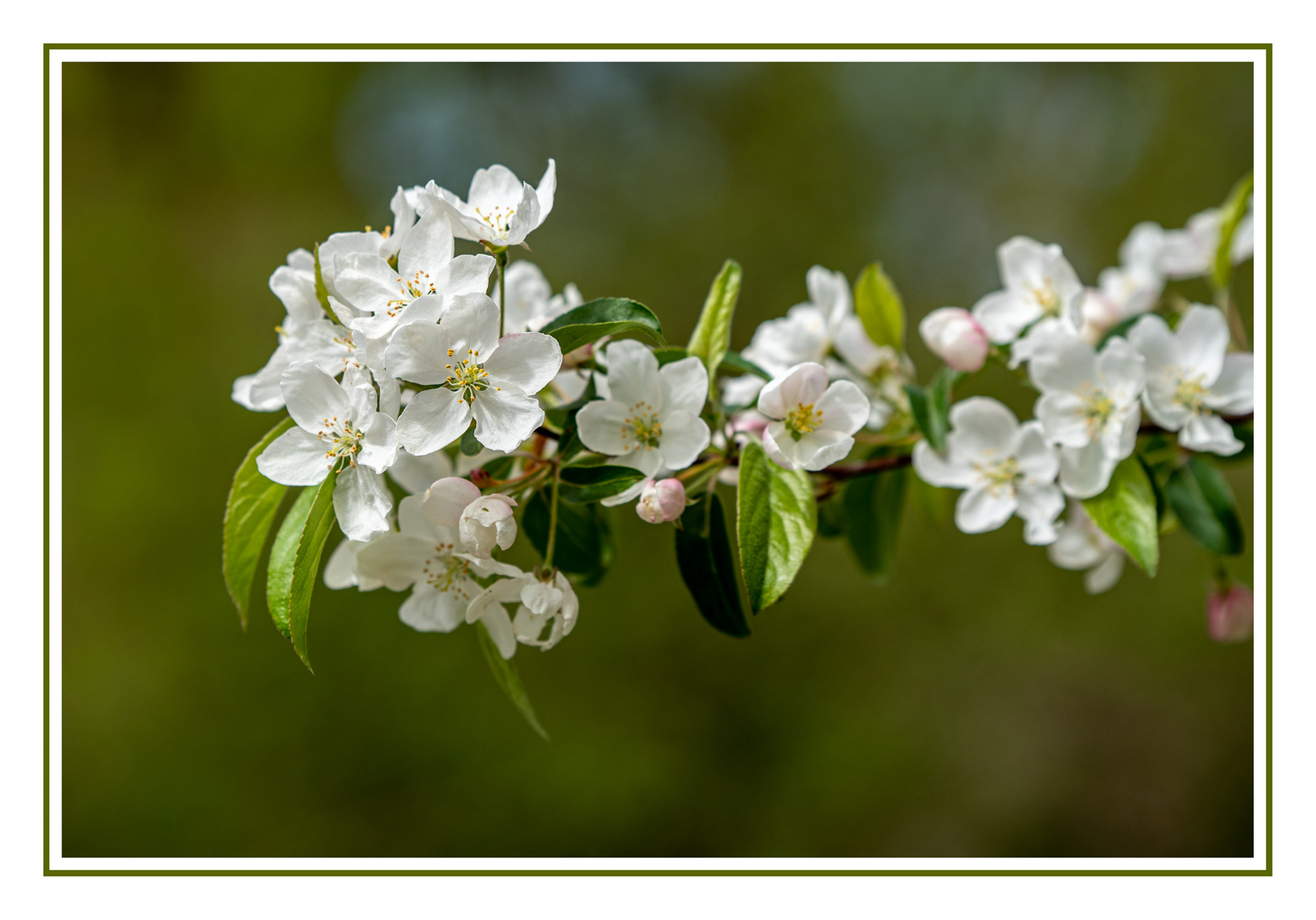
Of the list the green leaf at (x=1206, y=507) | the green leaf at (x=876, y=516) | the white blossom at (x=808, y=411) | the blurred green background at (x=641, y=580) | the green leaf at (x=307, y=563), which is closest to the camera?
the green leaf at (x=307, y=563)

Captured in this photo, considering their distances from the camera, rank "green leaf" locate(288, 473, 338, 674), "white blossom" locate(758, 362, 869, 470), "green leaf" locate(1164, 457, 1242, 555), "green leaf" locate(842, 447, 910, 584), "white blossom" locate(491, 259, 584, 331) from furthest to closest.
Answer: "green leaf" locate(842, 447, 910, 584), "green leaf" locate(1164, 457, 1242, 555), "white blossom" locate(491, 259, 584, 331), "white blossom" locate(758, 362, 869, 470), "green leaf" locate(288, 473, 338, 674)

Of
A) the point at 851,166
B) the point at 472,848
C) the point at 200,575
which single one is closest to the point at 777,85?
the point at 851,166

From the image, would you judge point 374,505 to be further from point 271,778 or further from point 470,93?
point 470,93

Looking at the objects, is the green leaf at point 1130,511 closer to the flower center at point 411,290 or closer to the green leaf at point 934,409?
the green leaf at point 934,409

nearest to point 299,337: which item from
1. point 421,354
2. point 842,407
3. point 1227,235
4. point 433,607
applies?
point 421,354

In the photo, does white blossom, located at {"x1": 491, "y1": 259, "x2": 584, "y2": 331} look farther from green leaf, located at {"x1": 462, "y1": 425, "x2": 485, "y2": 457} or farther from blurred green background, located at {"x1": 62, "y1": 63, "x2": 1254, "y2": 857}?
blurred green background, located at {"x1": 62, "y1": 63, "x2": 1254, "y2": 857}

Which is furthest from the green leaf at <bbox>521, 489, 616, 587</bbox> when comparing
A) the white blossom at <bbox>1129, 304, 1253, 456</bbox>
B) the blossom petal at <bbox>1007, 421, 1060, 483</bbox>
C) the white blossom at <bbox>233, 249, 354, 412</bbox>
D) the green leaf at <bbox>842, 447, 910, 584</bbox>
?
the white blossom at <bbox>1129, 304, 1253, 456</bbox>

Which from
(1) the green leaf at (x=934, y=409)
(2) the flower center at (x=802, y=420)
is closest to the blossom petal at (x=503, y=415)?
(2) the flower center at (x=802, y=420)
